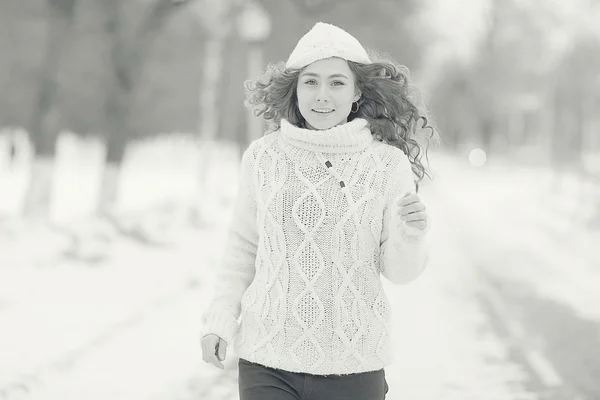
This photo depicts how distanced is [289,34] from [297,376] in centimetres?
2807

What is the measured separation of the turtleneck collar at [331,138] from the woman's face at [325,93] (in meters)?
0.05

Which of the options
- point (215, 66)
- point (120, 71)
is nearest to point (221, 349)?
point (120, 71)

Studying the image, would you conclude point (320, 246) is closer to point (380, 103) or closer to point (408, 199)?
point (408, 199)

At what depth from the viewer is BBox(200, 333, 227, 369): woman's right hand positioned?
3.00 meters

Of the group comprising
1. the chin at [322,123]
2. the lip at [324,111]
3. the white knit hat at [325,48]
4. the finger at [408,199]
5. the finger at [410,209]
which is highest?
the white knit hat at [325,48]

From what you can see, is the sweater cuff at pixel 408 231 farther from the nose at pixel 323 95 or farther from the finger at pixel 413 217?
the nose at pixel 323 95

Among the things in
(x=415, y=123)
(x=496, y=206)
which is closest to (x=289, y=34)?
(x=496, y=206)

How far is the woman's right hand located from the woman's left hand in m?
0.78

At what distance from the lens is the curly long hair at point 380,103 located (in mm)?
3154

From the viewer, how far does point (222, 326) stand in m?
2.99

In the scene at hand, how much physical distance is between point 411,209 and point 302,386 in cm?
69

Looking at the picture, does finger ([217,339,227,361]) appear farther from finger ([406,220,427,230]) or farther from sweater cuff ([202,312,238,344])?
finger ([406,220,427,230])

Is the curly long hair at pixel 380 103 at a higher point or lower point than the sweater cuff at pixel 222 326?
higher

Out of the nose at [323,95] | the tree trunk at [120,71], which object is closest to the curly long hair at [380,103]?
the nose at [323,95]
